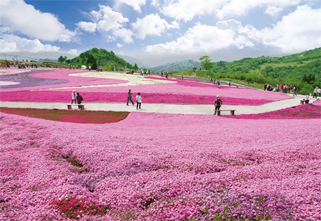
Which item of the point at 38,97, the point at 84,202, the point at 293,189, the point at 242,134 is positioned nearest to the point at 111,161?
the point at 84,202

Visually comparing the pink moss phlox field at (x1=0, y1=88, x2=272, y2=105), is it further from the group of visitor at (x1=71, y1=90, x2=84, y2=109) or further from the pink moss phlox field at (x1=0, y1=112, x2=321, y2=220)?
the pink moss phlox field at (x1=0, y1=112, x2=321, y2=220)

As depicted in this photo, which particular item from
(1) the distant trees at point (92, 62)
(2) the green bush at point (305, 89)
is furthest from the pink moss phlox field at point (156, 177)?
(2) the green bush at point (305, 89)

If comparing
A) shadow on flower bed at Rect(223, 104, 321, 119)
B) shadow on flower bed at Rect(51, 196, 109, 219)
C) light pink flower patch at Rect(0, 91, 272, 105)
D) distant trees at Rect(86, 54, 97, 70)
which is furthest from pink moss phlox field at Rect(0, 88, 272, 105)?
distant trees at Rect(86, 54, 97, 70)

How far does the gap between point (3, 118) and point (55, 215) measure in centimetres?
1191

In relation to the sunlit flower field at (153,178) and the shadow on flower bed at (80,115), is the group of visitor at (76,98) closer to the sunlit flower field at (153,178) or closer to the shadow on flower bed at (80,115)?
the shadow on flower bed at (80,115)

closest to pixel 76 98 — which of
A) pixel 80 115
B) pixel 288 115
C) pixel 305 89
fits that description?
pixel 80 115

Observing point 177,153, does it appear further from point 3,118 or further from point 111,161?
point 3,118

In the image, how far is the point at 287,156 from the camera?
24.9 feet

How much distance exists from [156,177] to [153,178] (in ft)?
0.35

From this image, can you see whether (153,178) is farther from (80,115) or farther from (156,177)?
(80,115)

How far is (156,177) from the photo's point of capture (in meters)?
6.22

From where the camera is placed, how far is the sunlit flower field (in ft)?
15.5

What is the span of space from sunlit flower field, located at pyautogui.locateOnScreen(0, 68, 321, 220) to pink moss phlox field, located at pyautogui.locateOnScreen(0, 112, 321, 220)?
0.08 feet

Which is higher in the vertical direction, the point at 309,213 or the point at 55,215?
the point at 309,213
